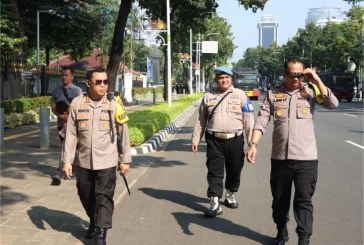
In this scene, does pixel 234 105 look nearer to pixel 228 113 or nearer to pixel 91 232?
pixel 228 113

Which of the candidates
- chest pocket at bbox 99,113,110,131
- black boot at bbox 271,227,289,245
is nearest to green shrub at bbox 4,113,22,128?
chest pocket at bbox 99,113,110,131

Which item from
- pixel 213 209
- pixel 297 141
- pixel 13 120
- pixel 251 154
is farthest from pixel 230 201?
pixel 13 120

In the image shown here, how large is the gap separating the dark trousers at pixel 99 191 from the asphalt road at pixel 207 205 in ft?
1.35

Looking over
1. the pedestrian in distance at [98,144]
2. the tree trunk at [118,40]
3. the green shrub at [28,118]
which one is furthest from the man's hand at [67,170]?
the green shrub at [28,118]

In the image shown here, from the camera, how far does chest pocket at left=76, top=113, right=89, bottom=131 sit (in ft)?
15.0

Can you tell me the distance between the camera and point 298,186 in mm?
4426

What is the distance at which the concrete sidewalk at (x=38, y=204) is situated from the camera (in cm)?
496

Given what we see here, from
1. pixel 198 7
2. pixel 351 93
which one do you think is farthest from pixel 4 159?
pixel 351 93

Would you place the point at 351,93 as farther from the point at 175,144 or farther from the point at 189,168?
the point at 189,168

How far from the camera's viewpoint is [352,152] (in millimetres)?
11023

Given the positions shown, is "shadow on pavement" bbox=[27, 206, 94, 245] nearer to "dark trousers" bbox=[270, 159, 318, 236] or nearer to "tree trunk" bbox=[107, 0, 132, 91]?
"dark trousers" bbox=[270, 159, 318, 236]

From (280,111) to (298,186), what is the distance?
677 millimetres

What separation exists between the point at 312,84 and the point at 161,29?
3449 cm

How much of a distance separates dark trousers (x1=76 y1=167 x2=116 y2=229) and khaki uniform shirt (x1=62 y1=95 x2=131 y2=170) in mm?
78
